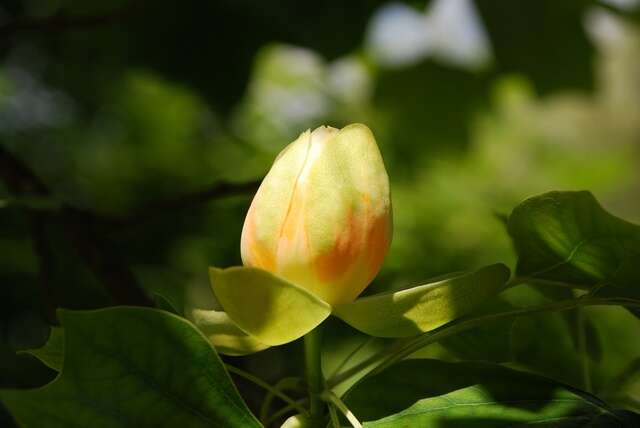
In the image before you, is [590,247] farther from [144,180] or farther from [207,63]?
[144,180]

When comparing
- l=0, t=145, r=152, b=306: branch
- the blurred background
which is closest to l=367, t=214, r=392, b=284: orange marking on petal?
l=0, t=145, r=152, b=306: branch

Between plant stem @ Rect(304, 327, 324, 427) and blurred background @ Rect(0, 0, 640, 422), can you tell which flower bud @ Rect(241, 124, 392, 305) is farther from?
blurred background @ Rect(0, 0, 640, 422)

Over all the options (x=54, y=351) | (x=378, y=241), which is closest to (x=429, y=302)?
(x=378, y=241)

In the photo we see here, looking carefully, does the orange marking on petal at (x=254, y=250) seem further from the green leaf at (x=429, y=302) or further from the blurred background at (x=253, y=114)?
the blurred background at (x=253, y=114)

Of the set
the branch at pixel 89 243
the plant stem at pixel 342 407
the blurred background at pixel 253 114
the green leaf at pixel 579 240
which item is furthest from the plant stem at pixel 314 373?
the blurred background at pixel 253 114

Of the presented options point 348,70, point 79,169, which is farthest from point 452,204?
point 79,169
